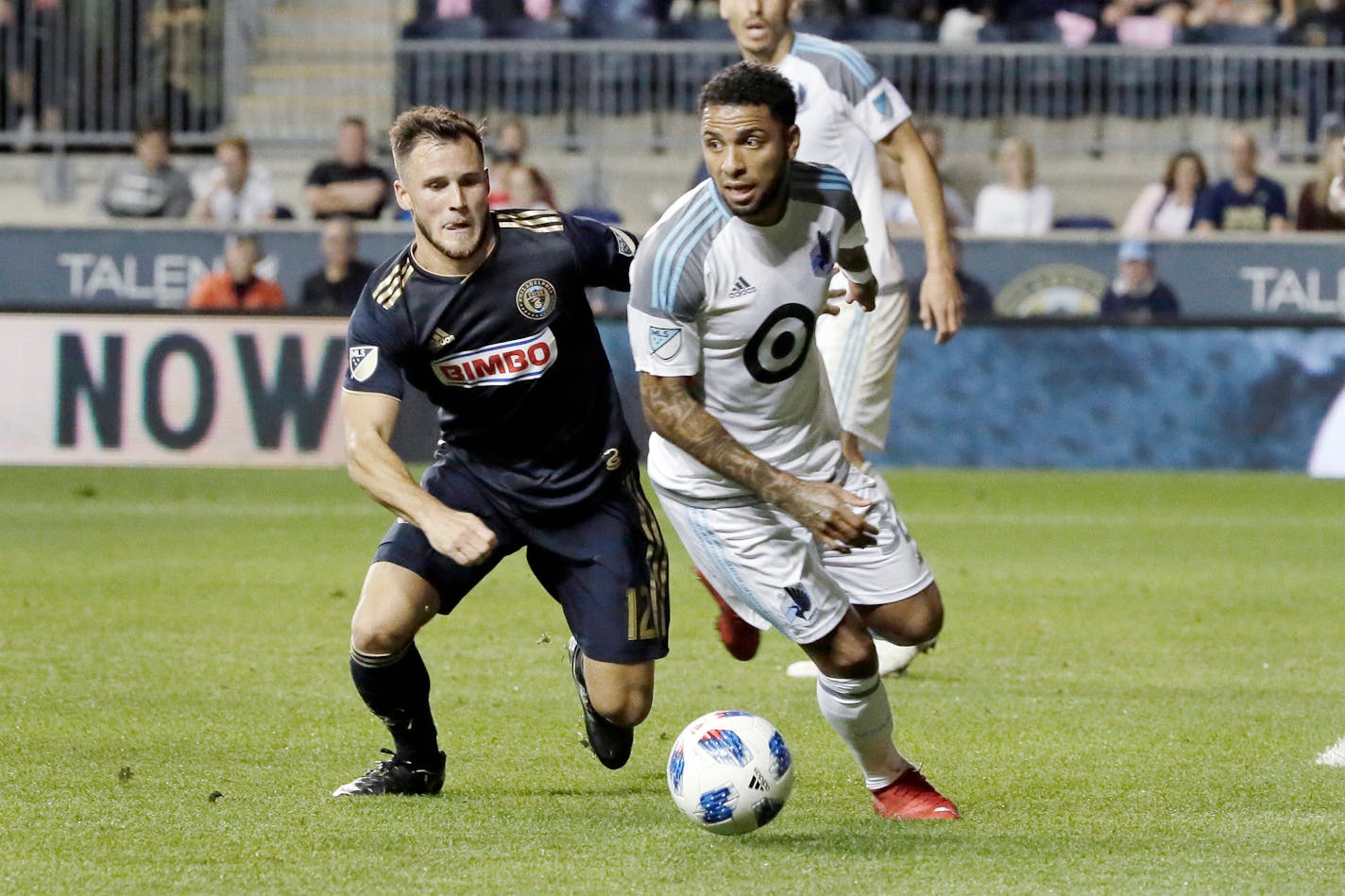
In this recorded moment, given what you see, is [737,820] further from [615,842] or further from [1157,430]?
[1157,430]

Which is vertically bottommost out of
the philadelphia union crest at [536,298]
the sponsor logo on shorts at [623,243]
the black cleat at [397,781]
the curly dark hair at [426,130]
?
the black cleat at [397,781]

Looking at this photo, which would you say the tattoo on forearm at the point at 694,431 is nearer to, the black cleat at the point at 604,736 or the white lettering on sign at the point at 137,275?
the black cleat at the point at 604,736

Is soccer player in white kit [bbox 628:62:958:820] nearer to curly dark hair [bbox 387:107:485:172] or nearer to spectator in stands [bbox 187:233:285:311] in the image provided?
curly dark hair [bbox 387:107:485:172]

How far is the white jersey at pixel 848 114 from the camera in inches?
294

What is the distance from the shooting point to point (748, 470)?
17.1ft

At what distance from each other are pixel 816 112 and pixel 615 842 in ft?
10.8

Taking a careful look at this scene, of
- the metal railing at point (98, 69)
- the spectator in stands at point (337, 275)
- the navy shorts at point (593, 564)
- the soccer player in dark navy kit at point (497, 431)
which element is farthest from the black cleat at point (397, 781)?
the metal railing at point (98, 69)

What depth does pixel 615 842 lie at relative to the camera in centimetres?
512

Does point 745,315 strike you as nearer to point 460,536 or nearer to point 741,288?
point 741,288

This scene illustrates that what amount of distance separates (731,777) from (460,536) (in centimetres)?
88

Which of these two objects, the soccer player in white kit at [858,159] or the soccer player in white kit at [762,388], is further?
the soccer player in white kit at [858,159]

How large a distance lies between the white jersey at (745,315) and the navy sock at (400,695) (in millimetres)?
834

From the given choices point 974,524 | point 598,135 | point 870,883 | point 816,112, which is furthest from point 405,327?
point 598,135

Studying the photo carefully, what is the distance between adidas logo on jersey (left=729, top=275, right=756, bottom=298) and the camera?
5324mm
